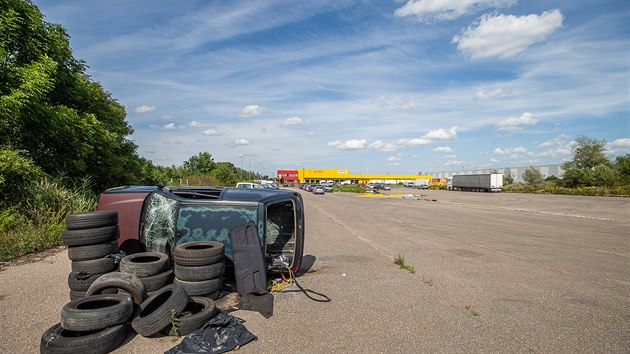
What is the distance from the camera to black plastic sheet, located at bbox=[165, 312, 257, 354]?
3.54 m

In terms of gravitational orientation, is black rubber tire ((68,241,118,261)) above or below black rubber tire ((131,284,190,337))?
above

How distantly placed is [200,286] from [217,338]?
1.24m

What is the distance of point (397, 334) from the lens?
406 cm

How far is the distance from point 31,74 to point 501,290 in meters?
14.4

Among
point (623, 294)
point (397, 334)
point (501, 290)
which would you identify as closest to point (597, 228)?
point (623, 294)

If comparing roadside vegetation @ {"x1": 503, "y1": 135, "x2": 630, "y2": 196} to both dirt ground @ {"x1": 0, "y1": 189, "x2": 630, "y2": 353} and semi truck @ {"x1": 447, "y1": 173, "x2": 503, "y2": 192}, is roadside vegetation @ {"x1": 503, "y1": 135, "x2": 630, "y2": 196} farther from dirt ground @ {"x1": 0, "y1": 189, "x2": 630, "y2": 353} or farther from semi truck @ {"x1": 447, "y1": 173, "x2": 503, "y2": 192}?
dirt ground @ {"x1": 0, "y1": 189, "x2": 630, "y2": 353}

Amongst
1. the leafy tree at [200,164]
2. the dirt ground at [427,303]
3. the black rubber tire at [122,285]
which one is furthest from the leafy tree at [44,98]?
the leafy tree at [200,164]

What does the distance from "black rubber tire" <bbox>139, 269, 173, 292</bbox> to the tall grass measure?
4.88 m

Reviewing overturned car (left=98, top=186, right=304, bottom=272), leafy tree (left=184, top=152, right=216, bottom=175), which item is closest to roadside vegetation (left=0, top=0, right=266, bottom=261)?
overturned car (left=98, top=186, right=304, bottom=272)

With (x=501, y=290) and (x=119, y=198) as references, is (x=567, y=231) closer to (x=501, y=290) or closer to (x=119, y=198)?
(x=501, y=290)

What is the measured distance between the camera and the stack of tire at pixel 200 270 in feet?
15.8

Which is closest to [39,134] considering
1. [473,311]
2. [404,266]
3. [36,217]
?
[36,217]

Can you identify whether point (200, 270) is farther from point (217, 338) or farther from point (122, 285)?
point (217, 338)

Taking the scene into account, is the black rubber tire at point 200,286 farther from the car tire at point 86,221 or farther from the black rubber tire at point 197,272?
the car tire at point 86,221
